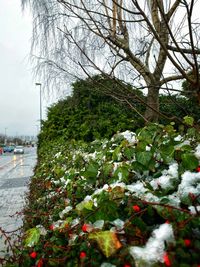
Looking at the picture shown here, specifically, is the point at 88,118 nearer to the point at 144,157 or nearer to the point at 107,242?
the point at 144,157

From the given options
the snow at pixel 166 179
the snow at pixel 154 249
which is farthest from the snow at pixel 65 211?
the snow at pixel 154 249

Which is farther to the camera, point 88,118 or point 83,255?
point 88,118

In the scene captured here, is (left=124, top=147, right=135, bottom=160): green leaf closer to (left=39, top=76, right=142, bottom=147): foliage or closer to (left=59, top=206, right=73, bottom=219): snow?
(left=59, top=206, right=73, bottom=219): snow

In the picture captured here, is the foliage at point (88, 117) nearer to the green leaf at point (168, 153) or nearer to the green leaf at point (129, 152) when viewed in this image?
the green leaf at point (129, 152)

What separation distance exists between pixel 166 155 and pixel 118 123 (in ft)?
26.9

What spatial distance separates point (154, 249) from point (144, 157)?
90cm

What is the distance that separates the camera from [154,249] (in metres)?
1.51

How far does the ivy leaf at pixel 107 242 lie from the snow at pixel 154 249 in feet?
0.26

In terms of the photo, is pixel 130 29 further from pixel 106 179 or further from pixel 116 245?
pixel 116 245

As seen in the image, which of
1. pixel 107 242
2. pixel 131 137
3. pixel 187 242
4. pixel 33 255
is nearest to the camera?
pixel 187 242

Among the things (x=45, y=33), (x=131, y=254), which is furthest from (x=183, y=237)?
(x=45, y=33)

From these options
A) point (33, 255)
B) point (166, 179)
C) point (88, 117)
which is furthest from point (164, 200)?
point (88, 117)

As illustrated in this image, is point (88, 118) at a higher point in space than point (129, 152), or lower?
higher

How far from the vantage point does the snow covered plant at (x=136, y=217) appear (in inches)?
59.9
